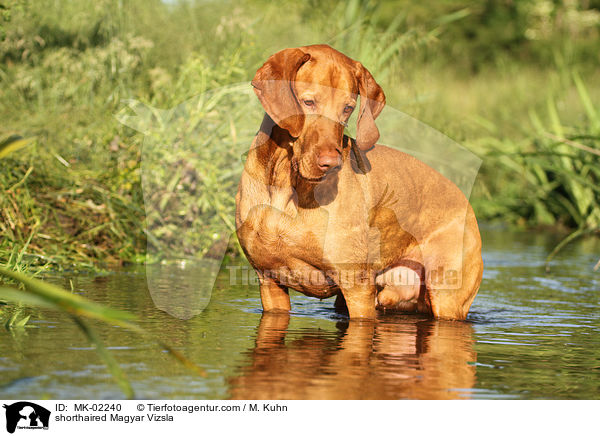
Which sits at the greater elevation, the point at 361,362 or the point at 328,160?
the point at 328,160

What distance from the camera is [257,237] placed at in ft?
16.4

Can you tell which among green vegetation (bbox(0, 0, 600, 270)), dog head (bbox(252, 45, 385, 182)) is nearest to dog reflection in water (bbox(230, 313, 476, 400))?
dog head (bbox(252, 45, 385, 182))

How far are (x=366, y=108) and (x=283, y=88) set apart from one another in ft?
1.73

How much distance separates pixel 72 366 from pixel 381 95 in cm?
219

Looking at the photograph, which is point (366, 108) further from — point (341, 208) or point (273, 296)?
point (273, 296)

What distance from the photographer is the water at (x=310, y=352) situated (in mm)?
3770

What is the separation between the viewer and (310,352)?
4.58 meters

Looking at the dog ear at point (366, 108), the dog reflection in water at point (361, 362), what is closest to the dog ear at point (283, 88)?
the dog ear at point (366, 108)

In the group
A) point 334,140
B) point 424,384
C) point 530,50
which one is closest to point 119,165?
point 334,140

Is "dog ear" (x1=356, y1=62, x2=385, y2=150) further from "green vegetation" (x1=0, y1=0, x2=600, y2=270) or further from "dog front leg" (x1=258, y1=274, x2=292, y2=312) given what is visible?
"green vegetation" (x1=0, y1=0, x2=600, y2=270)
